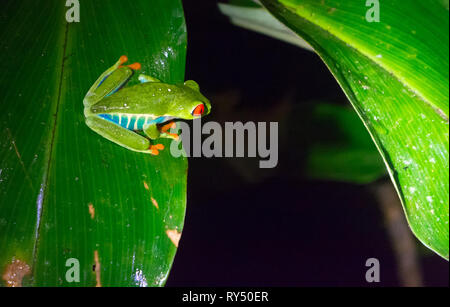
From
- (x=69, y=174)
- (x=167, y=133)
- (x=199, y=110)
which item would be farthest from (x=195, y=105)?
(x=69, y=174)

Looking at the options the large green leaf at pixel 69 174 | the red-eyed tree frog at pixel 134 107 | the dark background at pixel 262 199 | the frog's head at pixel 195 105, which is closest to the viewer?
the large green leaf at pixel 69 174

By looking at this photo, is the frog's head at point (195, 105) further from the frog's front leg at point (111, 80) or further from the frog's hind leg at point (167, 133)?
the frog's front leg at point (111, 80)

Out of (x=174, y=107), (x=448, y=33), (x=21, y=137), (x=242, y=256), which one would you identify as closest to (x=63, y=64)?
(x=21, y=137)

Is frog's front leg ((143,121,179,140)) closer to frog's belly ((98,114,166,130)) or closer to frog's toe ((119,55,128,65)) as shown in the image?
frog's belly ((98,114,166,130))

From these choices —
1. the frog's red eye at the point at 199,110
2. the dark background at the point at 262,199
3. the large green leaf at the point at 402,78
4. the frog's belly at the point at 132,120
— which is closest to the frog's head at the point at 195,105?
the frog's red eye at the point at 199,110

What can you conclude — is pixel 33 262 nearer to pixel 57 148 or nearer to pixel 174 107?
pixel 57 148
